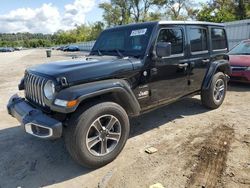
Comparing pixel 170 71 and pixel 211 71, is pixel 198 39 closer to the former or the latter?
pixel 211 71

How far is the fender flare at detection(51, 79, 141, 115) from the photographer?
3.22 m

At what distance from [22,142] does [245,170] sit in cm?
358

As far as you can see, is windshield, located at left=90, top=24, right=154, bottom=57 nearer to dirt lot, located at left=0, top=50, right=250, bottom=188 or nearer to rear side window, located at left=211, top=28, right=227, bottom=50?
dirt lot, located at left=0, top=50, right=250, bottom=188

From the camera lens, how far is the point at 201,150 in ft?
13.0

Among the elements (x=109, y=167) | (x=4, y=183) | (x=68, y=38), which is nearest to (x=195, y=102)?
(x=109, y=167)

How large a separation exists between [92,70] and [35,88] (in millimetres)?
909

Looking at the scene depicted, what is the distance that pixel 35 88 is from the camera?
148 inches

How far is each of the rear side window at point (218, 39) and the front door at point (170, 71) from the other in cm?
121

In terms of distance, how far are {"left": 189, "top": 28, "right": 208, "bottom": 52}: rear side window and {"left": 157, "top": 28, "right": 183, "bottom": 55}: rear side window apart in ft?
1.15

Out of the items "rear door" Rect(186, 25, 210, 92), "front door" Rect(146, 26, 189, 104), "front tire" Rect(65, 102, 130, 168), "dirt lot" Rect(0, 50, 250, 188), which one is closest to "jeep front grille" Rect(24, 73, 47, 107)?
"front tire" Rect(65, 102, 130, 168)

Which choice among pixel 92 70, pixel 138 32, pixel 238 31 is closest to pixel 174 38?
pixel 138 32

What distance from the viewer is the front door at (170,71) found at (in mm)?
4363

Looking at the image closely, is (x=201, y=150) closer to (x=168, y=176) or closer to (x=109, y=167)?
(x=168, y=176)

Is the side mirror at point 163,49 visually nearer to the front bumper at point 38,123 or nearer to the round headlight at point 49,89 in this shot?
the round headlight at point 49,89
